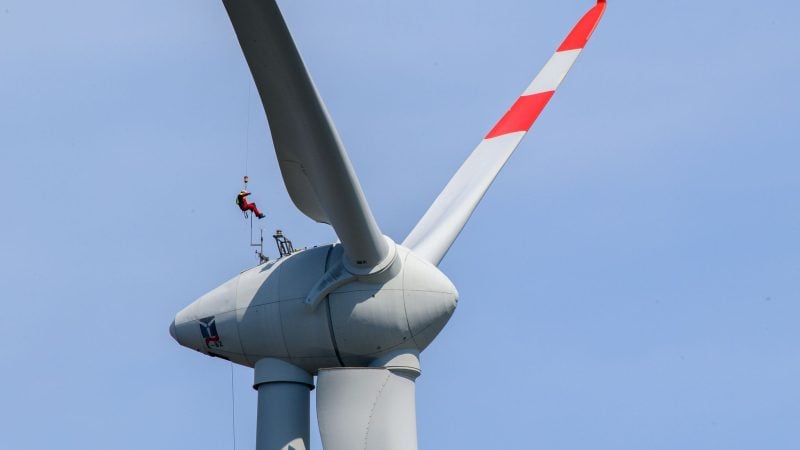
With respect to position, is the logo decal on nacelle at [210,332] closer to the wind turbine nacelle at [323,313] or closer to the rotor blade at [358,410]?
the wind turbine nacelle at [323,313]

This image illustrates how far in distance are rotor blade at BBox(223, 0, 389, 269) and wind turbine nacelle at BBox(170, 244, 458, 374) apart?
628 millimetres

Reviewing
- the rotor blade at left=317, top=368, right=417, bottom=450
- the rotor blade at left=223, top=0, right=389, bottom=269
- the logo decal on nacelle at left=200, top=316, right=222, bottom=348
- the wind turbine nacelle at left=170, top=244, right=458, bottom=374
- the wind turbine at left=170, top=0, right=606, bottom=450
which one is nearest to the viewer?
the rotor blade at left=223, top=0, right=389, bottom=269

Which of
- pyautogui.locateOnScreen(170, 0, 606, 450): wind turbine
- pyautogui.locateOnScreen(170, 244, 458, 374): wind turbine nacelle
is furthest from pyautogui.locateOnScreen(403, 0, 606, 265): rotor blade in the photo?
pyautogui.locateOnScreen(170, 244, 458, 374): wind turbine nacelle

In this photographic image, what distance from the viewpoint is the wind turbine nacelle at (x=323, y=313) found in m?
30.6

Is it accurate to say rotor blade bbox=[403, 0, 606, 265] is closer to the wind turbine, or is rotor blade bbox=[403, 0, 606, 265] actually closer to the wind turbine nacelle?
the wind turbine

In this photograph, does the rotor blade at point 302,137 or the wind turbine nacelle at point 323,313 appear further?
the wind turbine nacelle at point 323,313

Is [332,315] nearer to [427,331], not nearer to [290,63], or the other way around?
[427,331]

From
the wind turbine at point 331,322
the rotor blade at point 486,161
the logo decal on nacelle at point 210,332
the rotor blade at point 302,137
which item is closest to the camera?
the rotor blade at point 302,137

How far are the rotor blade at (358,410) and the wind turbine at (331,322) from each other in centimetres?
2

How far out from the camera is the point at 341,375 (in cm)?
3041

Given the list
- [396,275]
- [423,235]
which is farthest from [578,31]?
[396,275]

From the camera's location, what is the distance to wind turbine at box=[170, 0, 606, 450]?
29875 mm

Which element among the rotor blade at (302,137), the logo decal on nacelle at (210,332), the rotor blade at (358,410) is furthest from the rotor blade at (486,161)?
the logo decal on nacelle at (210,332)

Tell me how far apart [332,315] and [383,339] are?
0.91m
